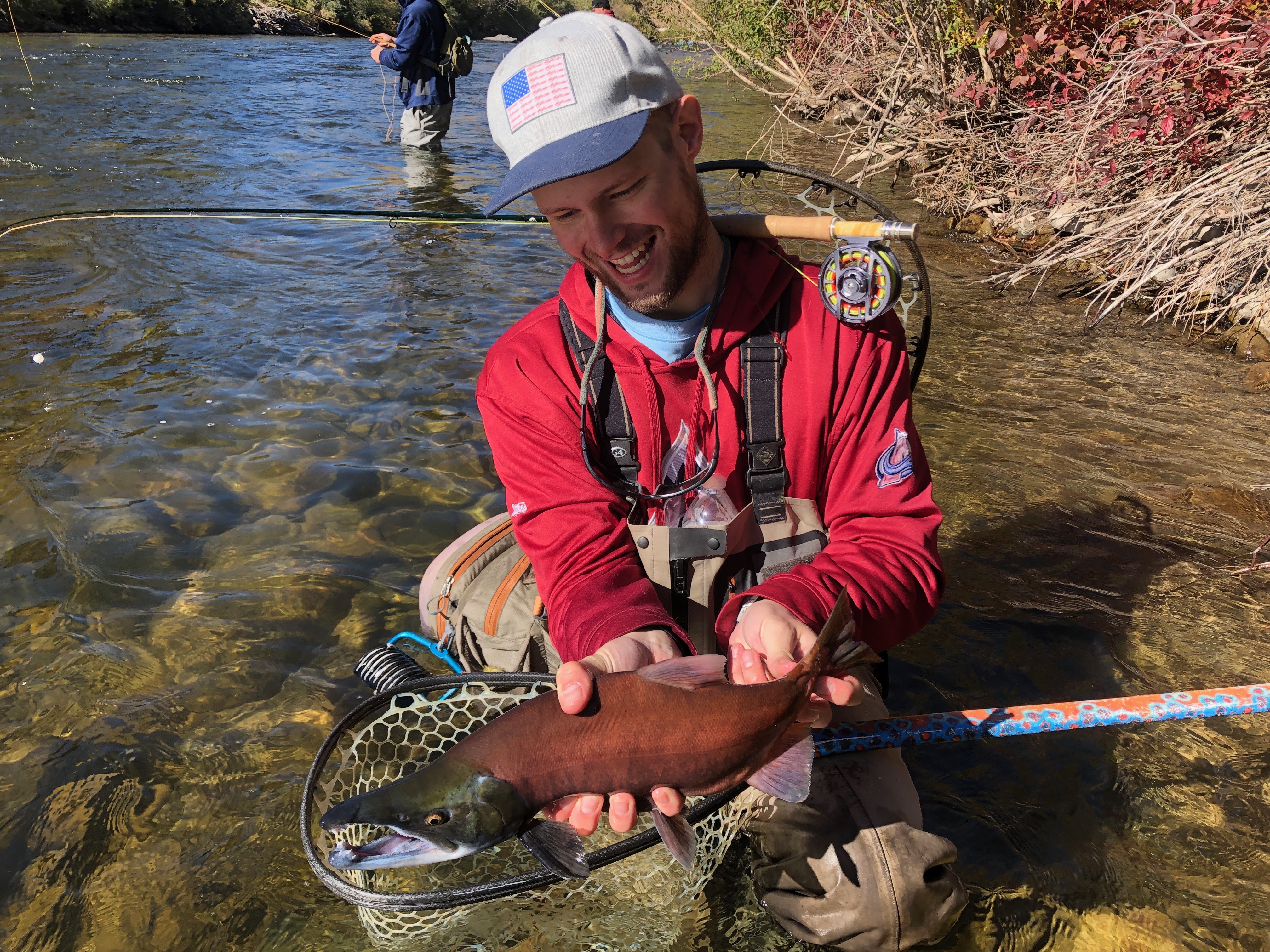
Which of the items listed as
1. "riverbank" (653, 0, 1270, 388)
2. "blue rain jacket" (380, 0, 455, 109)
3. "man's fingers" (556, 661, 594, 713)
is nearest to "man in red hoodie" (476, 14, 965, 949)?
"man's fingers" (556, 661, 594, 713)

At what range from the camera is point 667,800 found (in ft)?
7.04

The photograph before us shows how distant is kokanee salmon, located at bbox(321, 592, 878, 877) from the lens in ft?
6.62

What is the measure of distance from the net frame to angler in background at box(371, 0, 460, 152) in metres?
3.93

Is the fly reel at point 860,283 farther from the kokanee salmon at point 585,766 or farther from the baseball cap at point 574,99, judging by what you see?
the kokanee salmon at point 585,766

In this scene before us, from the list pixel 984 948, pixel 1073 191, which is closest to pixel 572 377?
pixel 984 948

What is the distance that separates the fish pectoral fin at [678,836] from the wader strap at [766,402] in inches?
41.8

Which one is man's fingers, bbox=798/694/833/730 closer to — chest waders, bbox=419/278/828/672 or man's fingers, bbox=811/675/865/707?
man's fingers, bbox=811/675/865/707

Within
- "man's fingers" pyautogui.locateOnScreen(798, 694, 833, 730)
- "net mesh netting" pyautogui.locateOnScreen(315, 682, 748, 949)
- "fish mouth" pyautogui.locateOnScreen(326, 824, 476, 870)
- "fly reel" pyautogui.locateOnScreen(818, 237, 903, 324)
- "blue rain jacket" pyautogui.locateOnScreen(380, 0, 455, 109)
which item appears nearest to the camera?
"fish mouth" pyautogui.locateOnScreen(326, 824, 476, 870)

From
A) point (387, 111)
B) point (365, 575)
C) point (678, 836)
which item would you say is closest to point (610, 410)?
point (678, 836)

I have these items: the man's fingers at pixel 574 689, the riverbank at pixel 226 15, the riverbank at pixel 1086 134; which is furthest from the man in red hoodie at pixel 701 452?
the riverbank at pixel 226 15

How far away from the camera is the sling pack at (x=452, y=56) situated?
1277cm

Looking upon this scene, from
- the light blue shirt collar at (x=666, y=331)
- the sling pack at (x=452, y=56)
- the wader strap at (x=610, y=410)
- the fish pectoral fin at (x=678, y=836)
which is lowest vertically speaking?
the fish pectoral fin at (x=678, y=836)

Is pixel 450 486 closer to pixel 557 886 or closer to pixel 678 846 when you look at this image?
pixel 557 886

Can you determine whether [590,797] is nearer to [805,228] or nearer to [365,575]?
[805,228]
